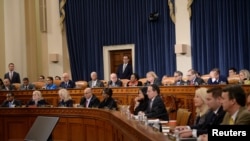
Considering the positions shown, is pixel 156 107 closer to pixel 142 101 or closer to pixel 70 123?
pixel 142 101

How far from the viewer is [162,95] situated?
9.92 meters

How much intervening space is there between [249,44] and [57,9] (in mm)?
6743

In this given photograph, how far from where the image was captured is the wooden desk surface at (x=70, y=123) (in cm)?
702

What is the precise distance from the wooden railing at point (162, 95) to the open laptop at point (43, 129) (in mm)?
3934

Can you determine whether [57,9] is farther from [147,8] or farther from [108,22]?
[147,8]

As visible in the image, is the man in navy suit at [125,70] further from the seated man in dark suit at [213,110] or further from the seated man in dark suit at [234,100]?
the seated man in dark suit at [234,100]

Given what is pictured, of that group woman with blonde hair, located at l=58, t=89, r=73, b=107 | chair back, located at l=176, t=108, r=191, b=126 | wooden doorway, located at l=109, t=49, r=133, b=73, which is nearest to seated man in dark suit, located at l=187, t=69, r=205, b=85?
woman with blonde hair, located at l=58, t=89, r=73, b=107

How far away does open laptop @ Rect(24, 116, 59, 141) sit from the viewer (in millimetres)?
4890

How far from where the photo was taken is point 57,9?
15500 millimetres

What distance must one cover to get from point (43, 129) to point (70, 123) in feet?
11.9

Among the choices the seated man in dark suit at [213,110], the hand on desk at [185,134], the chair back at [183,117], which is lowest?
the chair back at [183,117]

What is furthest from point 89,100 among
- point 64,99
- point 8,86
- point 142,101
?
point 8,86

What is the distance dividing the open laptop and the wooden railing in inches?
155

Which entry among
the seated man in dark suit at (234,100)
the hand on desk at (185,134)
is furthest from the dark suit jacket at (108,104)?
the seated man in dark suit at (234,100)
